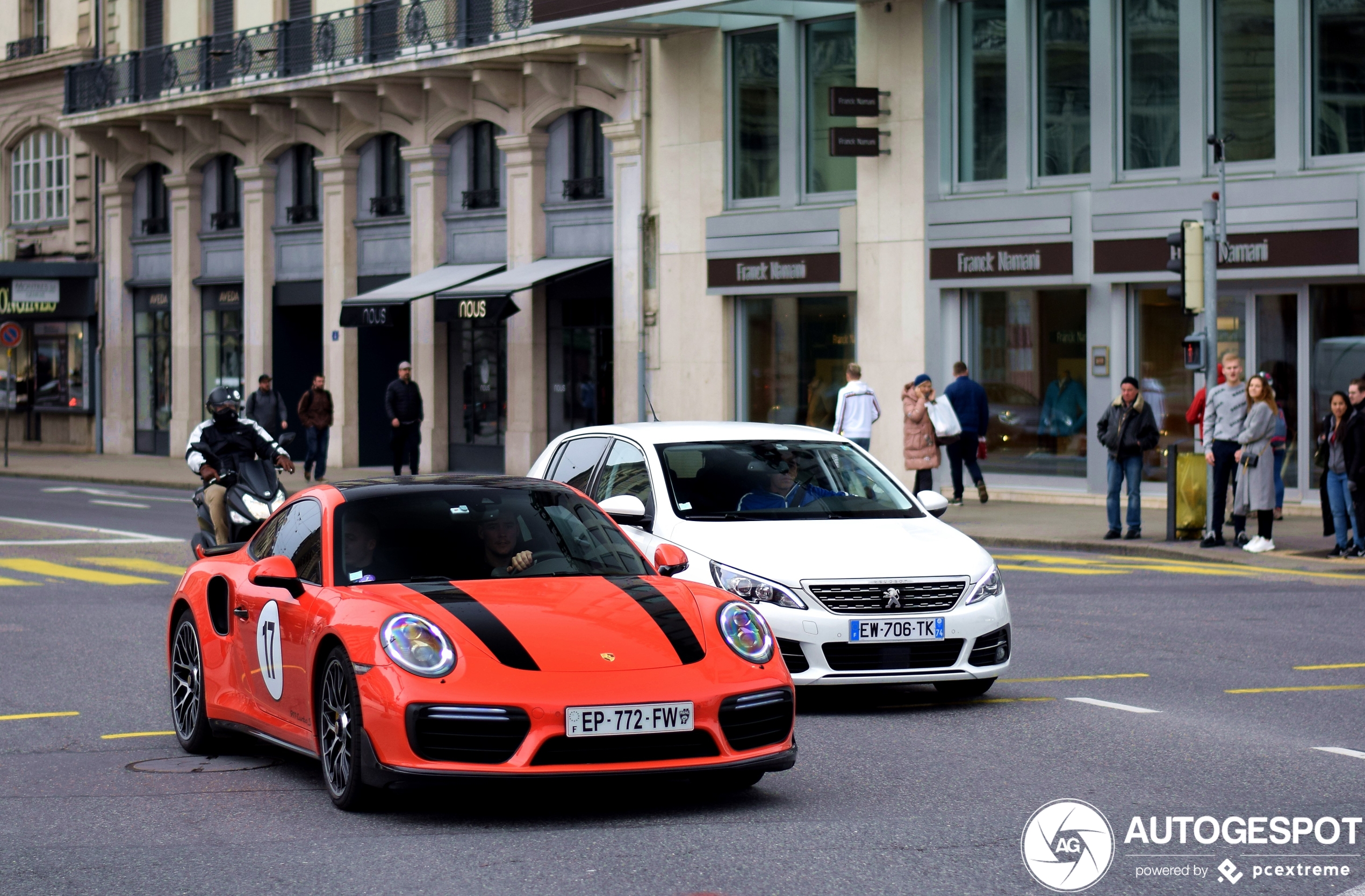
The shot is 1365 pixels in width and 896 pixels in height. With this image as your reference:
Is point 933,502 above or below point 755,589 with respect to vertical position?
above

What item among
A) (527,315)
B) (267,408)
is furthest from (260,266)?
(267,408)

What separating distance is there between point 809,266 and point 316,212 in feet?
43.7

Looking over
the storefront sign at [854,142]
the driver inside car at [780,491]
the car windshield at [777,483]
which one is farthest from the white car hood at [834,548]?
the storefront sign at [854,142]

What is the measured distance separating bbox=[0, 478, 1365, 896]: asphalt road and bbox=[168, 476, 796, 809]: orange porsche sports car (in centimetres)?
25

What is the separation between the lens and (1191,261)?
19.9 m

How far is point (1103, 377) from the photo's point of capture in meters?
25.0

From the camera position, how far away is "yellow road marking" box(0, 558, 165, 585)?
17.1 m

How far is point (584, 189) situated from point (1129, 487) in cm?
1460

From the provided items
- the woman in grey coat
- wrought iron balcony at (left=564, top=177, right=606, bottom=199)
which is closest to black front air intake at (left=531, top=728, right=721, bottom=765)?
the woman in grey coat

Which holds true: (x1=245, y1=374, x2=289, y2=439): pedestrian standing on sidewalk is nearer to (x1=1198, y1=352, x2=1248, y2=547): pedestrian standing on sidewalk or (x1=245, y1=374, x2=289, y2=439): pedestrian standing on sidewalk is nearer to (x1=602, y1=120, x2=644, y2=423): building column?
(x1=602, y1=120, x2=644, y2=423): building column

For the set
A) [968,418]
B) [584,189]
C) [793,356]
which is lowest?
[968,418]

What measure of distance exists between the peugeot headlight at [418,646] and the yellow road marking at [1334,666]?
609 cm

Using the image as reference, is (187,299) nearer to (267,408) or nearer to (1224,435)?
(267,408)

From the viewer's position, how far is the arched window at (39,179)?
4497 centimetres
